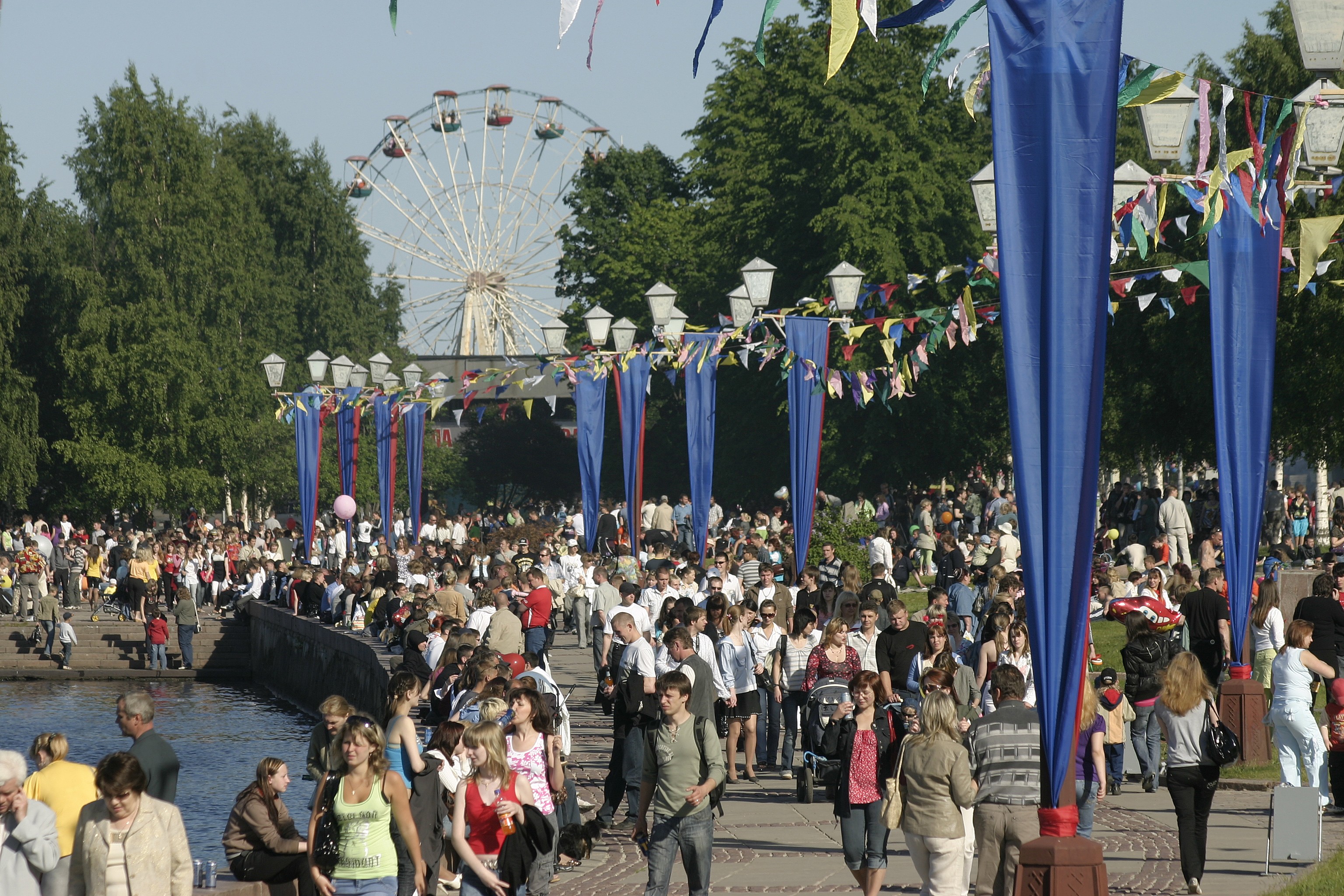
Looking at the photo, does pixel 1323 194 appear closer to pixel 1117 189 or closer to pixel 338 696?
pixel 1117 189

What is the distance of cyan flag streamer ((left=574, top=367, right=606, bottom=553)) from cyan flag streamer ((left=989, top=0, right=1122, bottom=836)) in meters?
17.0

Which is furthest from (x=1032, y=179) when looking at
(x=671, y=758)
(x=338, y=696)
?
(x=338, y=696)

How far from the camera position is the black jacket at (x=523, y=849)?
872 centimetres

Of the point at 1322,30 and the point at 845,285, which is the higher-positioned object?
the point at 1322,30

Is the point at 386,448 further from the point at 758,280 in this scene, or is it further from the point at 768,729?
the point at 768,729

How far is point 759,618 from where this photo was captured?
16328 millimetres

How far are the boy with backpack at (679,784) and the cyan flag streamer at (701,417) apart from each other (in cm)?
1222

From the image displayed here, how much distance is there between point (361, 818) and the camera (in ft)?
26.8

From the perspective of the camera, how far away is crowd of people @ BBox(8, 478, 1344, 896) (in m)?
8.38

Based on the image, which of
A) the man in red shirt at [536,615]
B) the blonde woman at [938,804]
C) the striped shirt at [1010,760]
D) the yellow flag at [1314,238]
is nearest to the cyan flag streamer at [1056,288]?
the striped shirt at [1010,760]

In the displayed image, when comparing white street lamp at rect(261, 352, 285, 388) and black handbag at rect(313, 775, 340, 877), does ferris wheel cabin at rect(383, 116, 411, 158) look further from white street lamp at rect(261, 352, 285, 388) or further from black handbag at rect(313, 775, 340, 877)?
black handbag at rect(313, 775, 340, 877)

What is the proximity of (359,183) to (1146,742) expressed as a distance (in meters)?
63.3

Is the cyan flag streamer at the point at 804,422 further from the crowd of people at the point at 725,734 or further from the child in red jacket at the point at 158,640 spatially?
the child in red jacket at the point at 158,640

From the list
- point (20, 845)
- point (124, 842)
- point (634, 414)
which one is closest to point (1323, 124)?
point (124, 842)
